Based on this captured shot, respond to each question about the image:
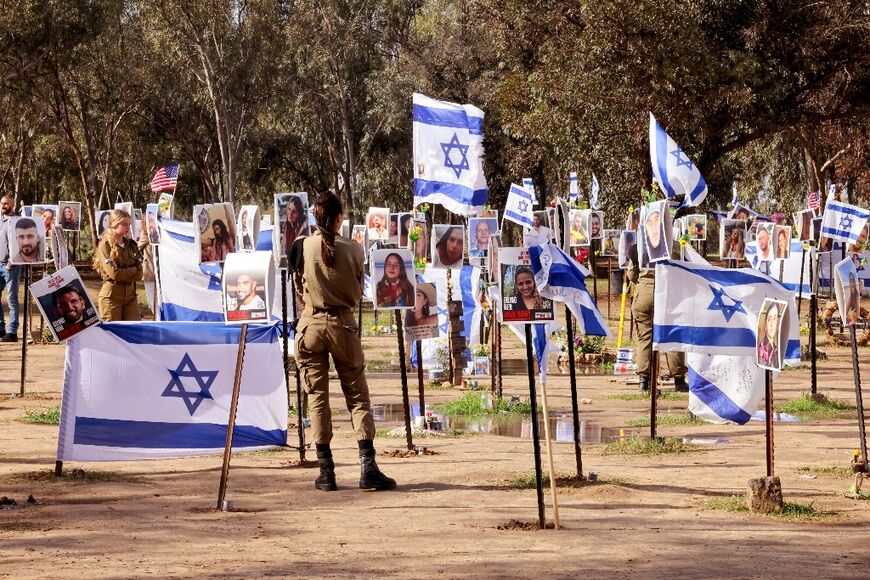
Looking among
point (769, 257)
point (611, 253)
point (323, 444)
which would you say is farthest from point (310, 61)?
point (323, 444)

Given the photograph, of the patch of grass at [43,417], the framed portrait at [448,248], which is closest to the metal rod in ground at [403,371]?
the patch of grass at [43,417]

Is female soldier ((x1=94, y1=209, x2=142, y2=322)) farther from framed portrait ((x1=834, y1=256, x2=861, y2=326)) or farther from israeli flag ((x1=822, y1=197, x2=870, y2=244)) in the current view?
israeli flag ((x1=822, y1=197, x2=870, y2=244))

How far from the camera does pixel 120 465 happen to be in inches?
427

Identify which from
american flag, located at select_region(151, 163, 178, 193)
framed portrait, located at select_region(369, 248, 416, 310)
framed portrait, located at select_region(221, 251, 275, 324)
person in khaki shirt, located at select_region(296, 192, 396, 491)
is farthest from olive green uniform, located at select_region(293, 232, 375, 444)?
american flag, located at select_region(151, 163, 178, 193)

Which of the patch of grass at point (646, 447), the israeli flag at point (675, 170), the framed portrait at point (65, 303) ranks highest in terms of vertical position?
the israeli flag at point (675, 170)

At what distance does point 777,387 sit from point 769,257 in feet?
10.8

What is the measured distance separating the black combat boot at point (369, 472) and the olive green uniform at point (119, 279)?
4943 millimetres

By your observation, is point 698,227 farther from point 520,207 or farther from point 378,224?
point 520,207

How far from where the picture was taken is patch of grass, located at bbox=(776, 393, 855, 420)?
14.8 meters

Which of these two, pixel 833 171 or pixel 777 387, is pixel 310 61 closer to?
pixel 833 171

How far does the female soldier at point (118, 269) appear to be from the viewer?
13.8 metres

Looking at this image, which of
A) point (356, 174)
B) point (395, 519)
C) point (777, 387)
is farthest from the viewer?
point (356, 174)

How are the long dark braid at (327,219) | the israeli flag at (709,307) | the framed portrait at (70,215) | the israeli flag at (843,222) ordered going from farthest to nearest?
the framed portrait at (70,215) → the israeli flag at (843,222) → the israeli flag at (709,307) → the long dark braid at (327,219)

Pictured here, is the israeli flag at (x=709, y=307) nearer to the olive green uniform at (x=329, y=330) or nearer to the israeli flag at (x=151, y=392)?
the olive green uniform at (x=329, y=330)
